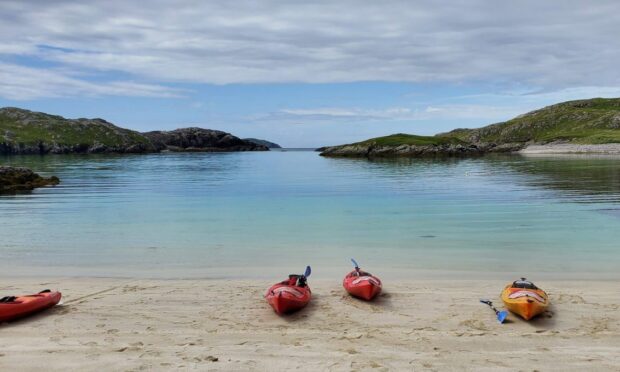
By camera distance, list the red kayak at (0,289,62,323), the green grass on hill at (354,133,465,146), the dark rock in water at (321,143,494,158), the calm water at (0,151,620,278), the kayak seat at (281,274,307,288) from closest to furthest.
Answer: the red kayak at (0,289,62,323), the kayak seat at (281,274,307,288), the calm water at (0,151,620,278), the dark rock in water at (321,143,494,158), the green grass on hill at (354,133,465,146)

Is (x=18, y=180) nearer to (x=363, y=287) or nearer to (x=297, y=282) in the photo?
(x=297, y=282)

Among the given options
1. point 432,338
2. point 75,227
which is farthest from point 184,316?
point 75,227

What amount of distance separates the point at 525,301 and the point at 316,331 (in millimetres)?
5862

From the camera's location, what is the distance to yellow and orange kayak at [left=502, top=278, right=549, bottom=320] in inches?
524

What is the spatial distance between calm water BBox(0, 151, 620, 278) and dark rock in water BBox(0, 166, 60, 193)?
22.1 feet

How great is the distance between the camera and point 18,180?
188 feet

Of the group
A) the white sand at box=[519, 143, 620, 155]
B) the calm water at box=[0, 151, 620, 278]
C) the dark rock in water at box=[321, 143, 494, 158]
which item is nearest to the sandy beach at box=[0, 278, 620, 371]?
the calm water at box=[0, 151, 620, 278]

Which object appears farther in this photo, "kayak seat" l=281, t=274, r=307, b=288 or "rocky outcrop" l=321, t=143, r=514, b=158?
"rocky outcrop" l=321, t=143, r=514, b=158

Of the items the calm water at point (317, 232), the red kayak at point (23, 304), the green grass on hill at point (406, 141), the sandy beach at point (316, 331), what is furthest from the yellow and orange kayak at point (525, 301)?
the green grass on hill at point (406, 141)

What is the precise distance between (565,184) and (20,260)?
5430 centimetres

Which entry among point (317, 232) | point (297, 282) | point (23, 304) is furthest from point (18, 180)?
point (297, 282)

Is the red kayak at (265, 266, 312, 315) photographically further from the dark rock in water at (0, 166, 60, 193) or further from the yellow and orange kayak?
the dark rock in water at (0, 166, 60, 193)

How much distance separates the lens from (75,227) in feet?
103

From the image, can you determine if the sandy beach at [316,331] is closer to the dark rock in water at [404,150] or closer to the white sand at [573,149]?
the dark rock in water at [404,150]
